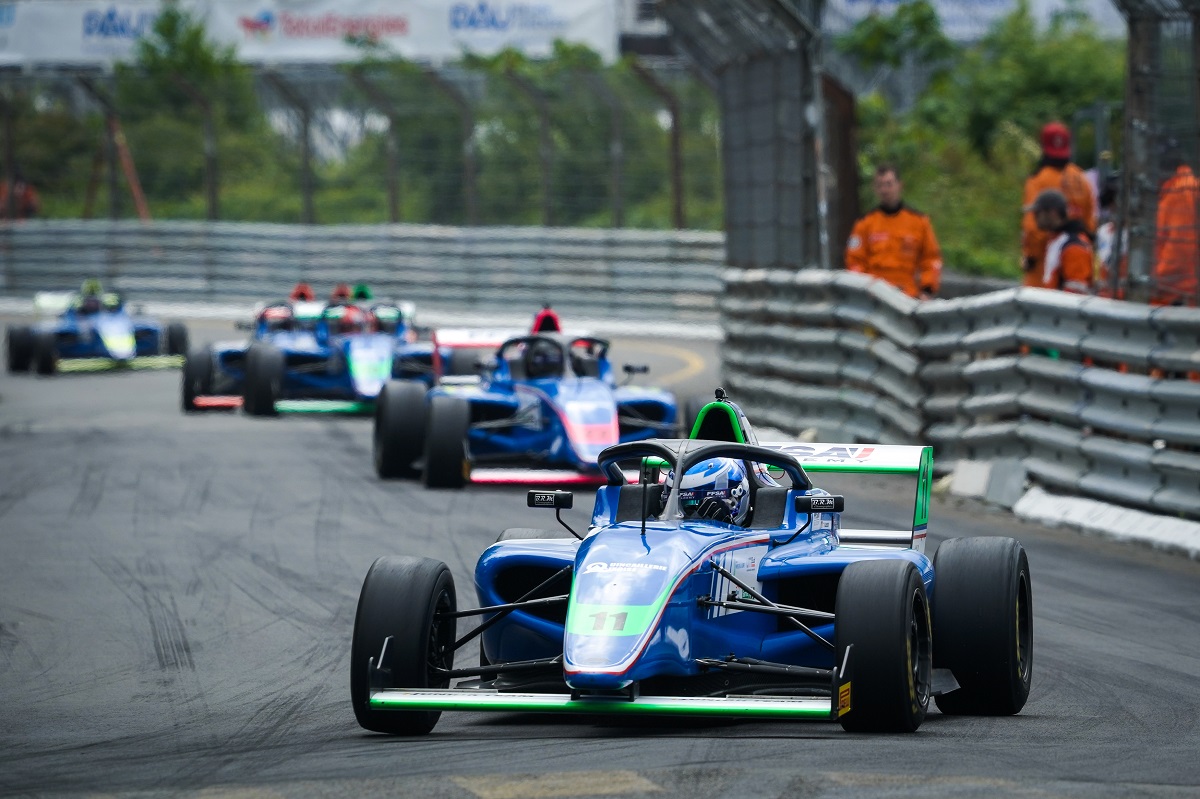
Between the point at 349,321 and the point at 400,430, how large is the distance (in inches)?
217

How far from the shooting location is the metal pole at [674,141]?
27.1 metres

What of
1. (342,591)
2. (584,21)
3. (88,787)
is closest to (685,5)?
(342,591)

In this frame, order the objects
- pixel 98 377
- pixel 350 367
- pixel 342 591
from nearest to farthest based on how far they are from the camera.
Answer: pixel 342 591 → pixel 350 367 → pixel 98 377


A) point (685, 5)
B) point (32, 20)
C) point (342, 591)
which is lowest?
point (342, 591)

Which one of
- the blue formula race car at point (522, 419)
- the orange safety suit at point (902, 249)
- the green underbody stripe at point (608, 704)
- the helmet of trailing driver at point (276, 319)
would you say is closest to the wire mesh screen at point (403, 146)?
the helmet of trailing driver at point (276, 319)

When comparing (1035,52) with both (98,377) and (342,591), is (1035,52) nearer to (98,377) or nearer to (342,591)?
(98,377)

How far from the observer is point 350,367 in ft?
60.7

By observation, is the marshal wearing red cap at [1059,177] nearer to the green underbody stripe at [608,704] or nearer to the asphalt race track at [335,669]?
the asphalt race track at [335,669]

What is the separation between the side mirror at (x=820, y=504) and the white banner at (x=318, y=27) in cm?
3265

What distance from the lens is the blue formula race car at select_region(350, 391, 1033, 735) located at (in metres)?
6.16

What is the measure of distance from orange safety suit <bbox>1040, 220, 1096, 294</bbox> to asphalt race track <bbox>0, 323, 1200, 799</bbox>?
1.92 metres

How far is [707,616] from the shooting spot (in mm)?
6688

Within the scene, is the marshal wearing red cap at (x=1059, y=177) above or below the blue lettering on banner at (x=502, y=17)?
below

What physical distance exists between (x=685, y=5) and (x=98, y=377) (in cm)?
968
